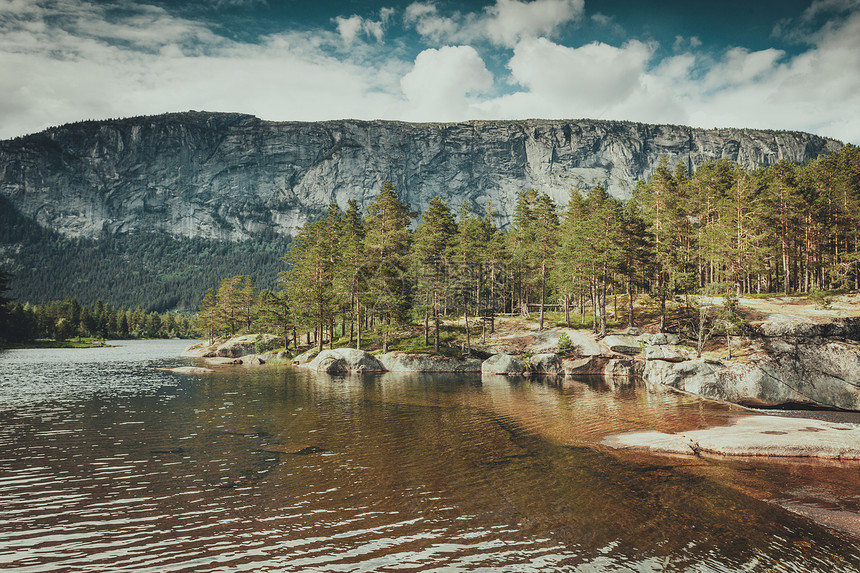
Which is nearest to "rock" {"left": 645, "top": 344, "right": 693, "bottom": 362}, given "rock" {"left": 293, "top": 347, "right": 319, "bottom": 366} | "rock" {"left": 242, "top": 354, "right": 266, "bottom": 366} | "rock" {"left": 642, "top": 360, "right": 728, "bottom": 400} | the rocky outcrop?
"rock" {"left": 642, "top": 360, "right": 728, "bottom": 400}

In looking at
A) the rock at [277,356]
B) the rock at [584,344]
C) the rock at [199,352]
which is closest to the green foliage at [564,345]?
the rock at [584,344]

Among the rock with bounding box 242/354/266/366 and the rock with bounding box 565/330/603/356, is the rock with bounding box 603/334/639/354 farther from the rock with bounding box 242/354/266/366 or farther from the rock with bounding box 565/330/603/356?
the rock with bounding box 242/354/266/366

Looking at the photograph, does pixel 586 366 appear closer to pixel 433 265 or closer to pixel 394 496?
pixel 433 265

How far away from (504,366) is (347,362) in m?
19.4

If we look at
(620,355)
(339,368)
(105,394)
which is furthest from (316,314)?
(620,355)

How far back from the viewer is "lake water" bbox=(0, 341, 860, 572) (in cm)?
1042

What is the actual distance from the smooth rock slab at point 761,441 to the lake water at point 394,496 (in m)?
1.19

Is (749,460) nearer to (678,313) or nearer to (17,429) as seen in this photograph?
(17,429)

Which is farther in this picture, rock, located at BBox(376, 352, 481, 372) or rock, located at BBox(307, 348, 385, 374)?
rock, located at BBox(376, 352, 481, 372)

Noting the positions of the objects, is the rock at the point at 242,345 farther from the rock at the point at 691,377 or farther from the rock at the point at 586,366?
the rock at the point at 691,377

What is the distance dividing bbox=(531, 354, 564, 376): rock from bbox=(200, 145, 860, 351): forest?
8.04m

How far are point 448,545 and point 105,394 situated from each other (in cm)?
3718

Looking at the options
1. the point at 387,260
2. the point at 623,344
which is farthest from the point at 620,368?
the point at 387,260

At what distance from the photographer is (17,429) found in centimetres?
2281
